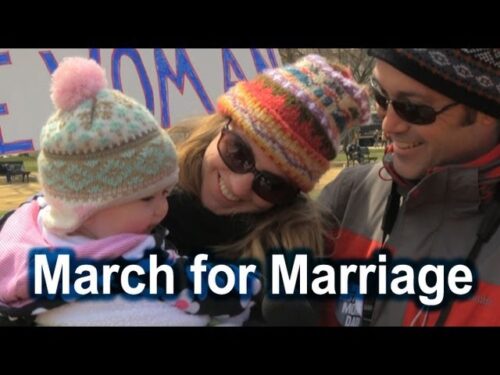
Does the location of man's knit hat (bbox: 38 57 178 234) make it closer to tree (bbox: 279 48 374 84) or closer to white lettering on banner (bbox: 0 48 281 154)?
tree (bbox: 279 48 374 84)

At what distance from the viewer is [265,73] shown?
2.00 meters

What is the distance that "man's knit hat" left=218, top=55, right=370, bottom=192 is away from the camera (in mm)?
1854

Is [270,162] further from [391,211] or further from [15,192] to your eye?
[15,192]

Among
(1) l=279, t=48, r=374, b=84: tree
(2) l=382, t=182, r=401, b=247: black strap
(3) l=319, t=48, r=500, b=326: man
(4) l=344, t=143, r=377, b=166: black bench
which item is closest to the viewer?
(3) l=319, t=48, r=500, b=326: man

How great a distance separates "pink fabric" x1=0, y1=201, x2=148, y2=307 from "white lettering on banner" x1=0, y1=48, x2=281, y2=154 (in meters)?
1.09

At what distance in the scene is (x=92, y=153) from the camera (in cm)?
163

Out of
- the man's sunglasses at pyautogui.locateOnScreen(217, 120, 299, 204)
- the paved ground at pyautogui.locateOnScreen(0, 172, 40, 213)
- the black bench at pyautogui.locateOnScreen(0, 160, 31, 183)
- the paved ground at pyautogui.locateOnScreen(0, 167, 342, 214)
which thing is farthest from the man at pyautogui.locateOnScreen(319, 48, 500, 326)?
the black bench at pyautogui.locateOnScreen(0, 160, 31, 183)

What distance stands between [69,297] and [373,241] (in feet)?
3.28

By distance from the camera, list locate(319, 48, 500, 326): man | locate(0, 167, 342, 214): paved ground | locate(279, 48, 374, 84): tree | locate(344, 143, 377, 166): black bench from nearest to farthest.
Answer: locate(319, 48, 500, 326): man
locate(279, 48, 374, 84): tree
locate(0, 167, 342, 214): paved ground
locate(344, 143, 377, 166): black bench

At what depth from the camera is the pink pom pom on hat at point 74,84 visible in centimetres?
170

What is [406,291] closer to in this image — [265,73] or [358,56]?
[265,73]

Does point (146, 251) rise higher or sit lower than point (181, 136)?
lower

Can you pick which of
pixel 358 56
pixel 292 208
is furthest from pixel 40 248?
pixel 358 56

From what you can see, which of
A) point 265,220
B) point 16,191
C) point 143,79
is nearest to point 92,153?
point 265,220
